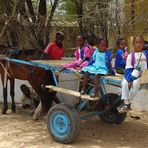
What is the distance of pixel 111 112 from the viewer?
23.8 ft

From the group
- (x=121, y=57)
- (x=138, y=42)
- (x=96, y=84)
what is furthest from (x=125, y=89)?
(x=121, y=57)

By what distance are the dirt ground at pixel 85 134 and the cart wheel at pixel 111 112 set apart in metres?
0.10

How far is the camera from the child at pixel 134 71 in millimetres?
5383

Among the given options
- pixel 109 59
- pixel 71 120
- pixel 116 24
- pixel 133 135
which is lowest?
pixel 133 135

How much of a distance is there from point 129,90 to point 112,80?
324mm

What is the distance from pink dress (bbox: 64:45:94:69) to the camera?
637 centimetres

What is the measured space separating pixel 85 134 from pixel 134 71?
5.70 ft

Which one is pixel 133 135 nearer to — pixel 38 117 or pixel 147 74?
pixel 147 74

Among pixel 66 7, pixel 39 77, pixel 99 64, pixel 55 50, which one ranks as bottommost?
pixel 39 77

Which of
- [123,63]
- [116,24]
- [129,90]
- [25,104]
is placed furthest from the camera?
[25,104]

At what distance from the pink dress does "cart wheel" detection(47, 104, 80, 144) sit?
72 centimetres

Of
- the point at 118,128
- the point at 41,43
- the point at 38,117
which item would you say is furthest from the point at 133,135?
the point at 41,43

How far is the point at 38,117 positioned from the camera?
766cm

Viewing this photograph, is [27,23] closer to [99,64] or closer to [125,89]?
[99,64]
